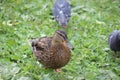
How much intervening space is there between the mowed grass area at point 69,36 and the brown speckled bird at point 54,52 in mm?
244

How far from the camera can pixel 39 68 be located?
666 centimetres

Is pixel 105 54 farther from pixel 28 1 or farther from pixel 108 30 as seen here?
pixel 28 1

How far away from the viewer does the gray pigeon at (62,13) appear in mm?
8953

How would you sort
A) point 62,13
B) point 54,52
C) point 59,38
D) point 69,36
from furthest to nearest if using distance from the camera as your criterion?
point 62,13, point 69,36, point 59,38, point 54,52

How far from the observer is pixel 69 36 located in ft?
27.6

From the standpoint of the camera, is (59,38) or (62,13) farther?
(62,13)

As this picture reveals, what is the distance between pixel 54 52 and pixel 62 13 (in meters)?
3.23

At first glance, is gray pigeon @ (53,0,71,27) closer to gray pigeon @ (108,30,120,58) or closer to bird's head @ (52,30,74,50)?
gray pigeon @ (108,30,120,58)

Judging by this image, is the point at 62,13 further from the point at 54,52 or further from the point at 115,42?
the point at 54,52

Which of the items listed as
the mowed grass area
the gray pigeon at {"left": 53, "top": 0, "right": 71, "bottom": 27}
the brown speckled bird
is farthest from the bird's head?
the gray pigeon at {"left": 53, "top": 0, "right": 71, "bottom": 27}

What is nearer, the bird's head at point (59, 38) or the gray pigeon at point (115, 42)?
the bird's head at point (59, 38)

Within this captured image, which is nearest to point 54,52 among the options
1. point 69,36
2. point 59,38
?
point 59,38

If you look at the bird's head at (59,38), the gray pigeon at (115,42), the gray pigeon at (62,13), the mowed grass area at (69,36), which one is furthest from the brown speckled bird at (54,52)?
the gray pigeon at (62,13)

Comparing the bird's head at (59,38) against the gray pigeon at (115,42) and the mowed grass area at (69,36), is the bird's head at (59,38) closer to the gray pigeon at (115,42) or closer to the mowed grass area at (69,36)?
the mowed grass area at (69,36)
